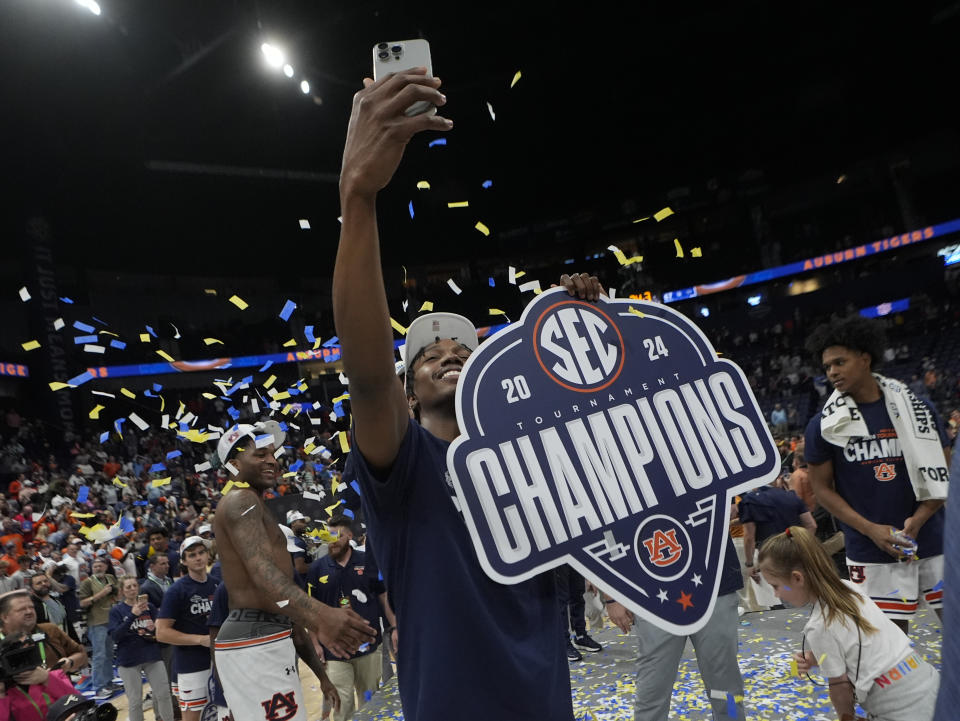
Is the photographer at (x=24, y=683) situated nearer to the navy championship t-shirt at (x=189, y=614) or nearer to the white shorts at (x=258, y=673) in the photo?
the white shorts at (x=258, y=673)

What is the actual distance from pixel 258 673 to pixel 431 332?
2.16m

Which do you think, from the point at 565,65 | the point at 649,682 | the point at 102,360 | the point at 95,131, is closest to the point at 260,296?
the point at 102,360

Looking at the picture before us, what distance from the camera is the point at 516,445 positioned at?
5.52ft

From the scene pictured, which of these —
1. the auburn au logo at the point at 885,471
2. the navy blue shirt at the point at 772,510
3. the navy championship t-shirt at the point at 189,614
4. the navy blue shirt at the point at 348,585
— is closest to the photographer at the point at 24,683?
the navy championship t-shirt at the point at 189,614

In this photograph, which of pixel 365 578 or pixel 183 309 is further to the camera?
pixel 183 309

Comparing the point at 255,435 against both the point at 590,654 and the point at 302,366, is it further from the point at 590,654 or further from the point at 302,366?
the point at 302,366

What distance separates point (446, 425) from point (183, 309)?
Result: 26.1 metres

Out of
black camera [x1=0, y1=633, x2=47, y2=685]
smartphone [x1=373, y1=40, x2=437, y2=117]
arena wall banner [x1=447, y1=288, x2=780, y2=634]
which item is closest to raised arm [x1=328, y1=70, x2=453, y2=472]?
smartphone [x1=373, y1=40, x2=437, y2=117]

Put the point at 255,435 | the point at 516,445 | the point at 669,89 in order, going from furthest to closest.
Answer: the point at 669,89
the point at 255,435
the point at 516,445

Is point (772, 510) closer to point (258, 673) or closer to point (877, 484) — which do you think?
point (877, 484)

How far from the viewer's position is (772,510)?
534 centimetres

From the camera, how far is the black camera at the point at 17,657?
10.3ft

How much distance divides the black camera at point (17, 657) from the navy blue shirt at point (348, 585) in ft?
7.42

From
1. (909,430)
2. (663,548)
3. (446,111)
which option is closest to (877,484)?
(909,430)
